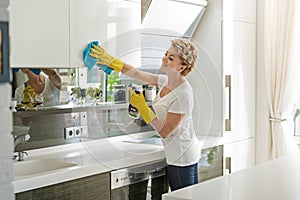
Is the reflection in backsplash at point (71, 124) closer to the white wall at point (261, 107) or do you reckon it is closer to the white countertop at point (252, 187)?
the white wall at point (261, 107)

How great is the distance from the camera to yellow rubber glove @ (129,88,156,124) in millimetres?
2883

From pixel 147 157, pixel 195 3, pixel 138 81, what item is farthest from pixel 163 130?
pixel 195 3

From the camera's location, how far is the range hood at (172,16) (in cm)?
327

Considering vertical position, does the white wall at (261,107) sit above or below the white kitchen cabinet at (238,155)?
above

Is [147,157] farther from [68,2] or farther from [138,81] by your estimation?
[68,2]

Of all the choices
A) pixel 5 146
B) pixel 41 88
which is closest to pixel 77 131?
pixel 41 88

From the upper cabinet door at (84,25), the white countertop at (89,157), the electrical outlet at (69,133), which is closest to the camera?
the white countertop at (89,157)

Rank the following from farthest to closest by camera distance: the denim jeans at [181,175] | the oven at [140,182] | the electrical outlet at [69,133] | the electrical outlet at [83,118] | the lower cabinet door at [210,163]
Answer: the lower cabinet door at [210,163], the electrical outlet at [83,118], the electrical outlet at [69,133], the denim jeans at [181,175], the oven at [140,182]

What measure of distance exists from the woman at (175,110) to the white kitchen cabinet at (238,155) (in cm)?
77

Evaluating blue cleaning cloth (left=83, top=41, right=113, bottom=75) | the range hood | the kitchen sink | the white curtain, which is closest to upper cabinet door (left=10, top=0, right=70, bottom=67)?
blue cleaning cloth (left=83, top=41, right=113, bottom=75)

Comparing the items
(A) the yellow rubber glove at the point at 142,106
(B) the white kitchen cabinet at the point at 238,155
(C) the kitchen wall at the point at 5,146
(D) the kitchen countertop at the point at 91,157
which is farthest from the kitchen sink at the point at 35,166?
(C) the kitchen wall at the point at 5,146

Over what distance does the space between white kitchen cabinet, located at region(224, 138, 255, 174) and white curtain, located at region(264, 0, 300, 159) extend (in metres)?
0.17

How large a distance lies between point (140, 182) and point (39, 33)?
1.05m

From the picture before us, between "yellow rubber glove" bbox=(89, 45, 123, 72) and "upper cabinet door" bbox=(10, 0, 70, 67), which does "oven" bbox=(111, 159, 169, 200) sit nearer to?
"yellow rubber glove" bbox=(89, 45, 123, 72)
